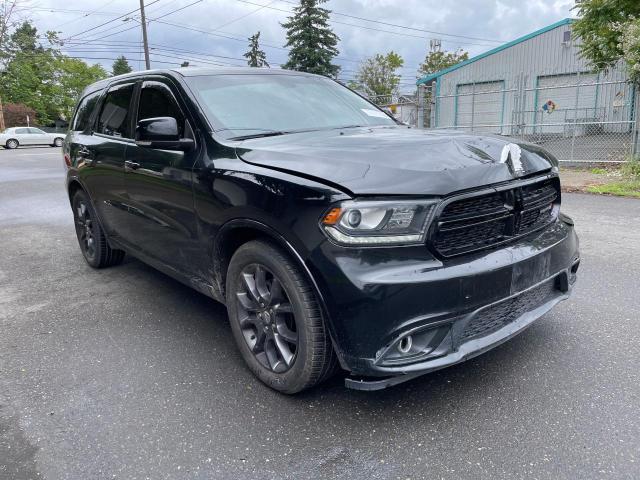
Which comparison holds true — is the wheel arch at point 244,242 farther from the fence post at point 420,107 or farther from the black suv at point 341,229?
the fence post at point 420,107

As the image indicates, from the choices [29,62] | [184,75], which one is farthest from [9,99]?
[184,75]

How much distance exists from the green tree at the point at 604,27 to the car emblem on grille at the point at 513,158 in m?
11.5

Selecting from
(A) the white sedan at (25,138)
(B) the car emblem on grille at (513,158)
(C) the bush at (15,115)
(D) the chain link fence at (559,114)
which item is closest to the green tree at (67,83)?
(C) the bush at (15,115)

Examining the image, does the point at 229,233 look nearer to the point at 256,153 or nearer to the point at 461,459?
the point at 256,153

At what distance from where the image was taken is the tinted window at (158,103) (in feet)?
11.5

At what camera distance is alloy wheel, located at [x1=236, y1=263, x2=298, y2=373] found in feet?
8.96

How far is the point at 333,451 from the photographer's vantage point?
2402 millimetres

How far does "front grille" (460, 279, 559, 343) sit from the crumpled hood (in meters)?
0.61

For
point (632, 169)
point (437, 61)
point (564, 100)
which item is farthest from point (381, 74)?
point (632, 169)

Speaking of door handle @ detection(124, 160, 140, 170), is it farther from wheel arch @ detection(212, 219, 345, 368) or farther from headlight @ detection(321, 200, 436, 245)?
headlight @ detection(321, 200, 436, 245)

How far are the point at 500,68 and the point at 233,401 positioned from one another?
28589 mm

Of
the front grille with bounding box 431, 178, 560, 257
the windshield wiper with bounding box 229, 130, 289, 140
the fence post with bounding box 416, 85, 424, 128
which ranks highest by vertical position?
the fence post with bounding box 416, 85, 424, 128

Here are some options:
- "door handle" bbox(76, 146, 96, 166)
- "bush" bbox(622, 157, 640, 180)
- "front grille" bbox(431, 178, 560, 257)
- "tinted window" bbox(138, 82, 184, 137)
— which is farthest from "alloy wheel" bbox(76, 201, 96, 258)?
"bush" bbox(622, 157, 640, 180)

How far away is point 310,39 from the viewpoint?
43.4 metres
